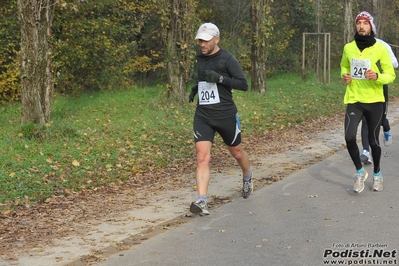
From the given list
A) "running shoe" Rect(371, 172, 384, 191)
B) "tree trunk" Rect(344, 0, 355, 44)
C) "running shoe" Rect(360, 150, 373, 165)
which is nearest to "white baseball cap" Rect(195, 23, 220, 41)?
"running shoe" Rect(371, 172, 384, 191)

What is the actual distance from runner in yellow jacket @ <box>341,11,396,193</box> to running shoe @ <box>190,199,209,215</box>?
2046 millimetres

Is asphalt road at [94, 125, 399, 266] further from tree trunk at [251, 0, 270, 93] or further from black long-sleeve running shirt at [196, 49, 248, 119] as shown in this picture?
tree trunk at [251, 0, 270, 93]

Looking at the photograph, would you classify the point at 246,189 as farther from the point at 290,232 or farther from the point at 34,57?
the point at 34,57

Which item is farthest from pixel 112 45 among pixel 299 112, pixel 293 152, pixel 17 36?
pixel 293 152

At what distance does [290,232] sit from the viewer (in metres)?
7.59

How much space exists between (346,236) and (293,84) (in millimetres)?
23760

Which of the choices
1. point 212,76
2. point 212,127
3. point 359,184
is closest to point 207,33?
point 212,76

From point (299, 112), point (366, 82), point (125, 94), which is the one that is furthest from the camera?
point (125, 94)

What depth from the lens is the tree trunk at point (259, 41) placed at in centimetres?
2545

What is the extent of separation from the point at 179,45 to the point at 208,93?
11604mm

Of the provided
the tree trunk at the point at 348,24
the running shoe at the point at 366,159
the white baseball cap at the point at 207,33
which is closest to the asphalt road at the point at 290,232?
the running shoe at the point at 366,159

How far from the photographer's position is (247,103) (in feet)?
73.3

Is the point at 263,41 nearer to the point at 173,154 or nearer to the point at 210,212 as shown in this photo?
the point at 173,154

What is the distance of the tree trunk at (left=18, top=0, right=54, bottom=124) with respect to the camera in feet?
44.2
